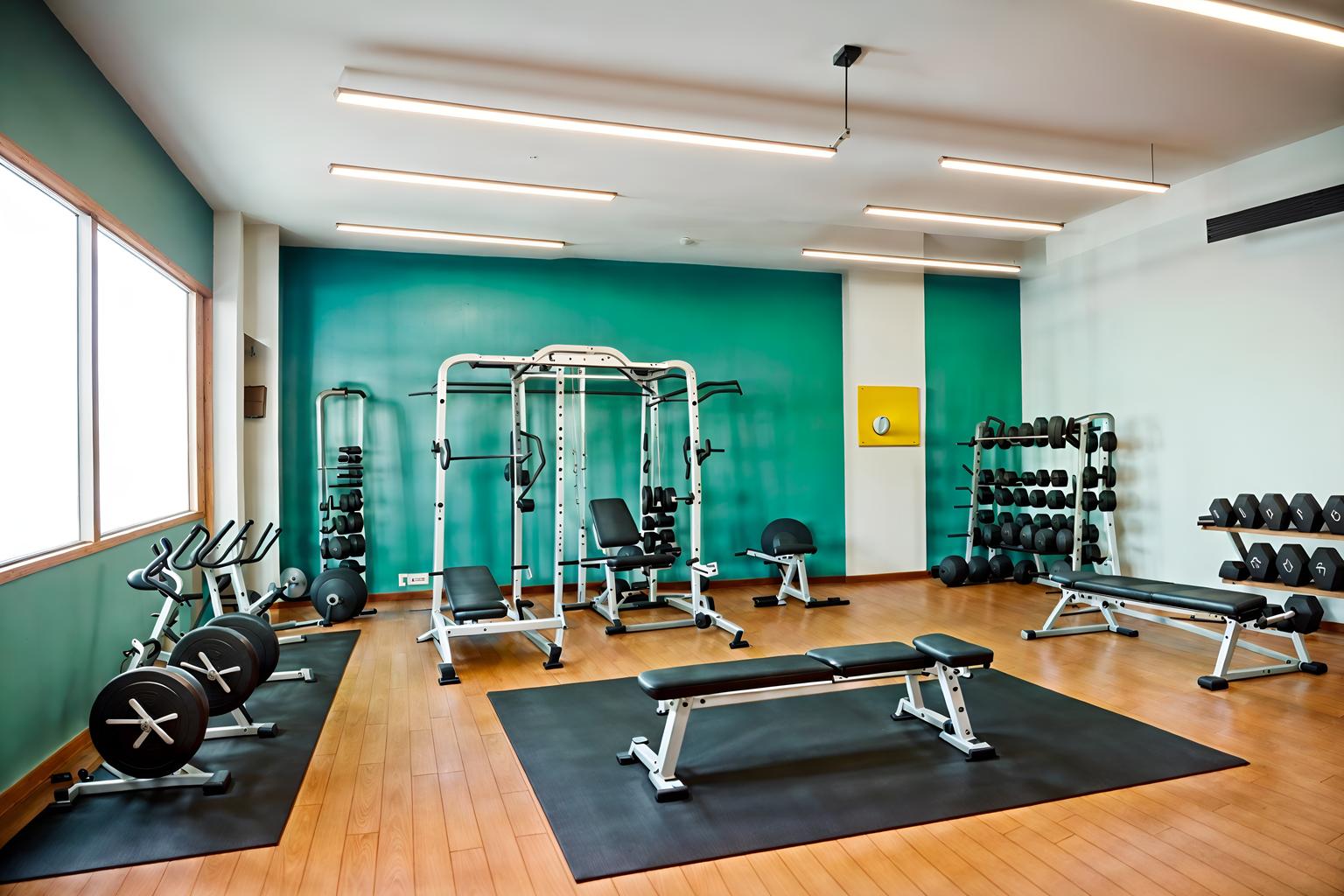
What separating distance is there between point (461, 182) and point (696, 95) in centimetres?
153

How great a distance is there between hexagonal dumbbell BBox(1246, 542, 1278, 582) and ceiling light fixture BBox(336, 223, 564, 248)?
490 cm

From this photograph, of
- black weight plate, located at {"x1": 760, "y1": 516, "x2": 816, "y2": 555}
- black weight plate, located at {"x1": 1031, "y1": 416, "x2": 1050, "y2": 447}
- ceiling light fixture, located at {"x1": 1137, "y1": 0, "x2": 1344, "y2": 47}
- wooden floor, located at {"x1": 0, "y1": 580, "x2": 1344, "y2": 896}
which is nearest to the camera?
wooden floor, located at {"x1": 0, "y1": 580, "x2": 1344, "y2": 896}

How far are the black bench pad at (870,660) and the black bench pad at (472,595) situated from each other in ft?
6.96

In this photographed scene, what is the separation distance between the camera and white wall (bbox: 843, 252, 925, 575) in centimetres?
702

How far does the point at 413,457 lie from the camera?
622 centimetres

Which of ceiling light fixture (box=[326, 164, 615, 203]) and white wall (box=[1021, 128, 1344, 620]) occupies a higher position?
ceiling light fixture (box=[326, 164, 615, 203])

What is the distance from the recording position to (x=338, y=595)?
17.0 ft

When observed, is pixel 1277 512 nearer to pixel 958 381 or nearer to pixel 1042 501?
pixel 1042 501

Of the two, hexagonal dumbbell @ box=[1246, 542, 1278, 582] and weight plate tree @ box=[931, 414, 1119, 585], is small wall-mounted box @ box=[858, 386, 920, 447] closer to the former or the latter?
weight plate tree @ box=[931, 414, 1119, 585]

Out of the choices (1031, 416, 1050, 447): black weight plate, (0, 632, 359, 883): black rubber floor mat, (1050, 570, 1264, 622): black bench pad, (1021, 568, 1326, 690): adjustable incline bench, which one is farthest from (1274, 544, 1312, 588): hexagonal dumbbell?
(0, 632, 359, 883): black rubber floor mat

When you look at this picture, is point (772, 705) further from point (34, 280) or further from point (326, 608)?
point (34, 280)

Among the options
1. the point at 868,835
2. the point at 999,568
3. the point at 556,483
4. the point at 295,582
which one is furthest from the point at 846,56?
the point at 295,582

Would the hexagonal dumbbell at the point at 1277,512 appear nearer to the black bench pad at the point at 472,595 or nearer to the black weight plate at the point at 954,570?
the black weight plate at the point at 954,570

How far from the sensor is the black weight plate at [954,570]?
6.56m
